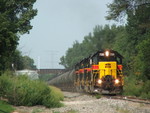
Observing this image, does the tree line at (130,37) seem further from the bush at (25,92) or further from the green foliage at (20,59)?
the bush at (25,92)

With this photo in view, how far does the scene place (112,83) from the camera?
25734mm

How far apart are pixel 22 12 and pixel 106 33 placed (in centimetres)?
7686

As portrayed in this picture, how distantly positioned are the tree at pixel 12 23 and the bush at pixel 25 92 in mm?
7295

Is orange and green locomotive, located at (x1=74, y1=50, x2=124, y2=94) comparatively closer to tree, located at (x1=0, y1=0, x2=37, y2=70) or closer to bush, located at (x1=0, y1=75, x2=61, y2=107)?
tree, located at (x1=0, y1=0, x2=37, y2=70)

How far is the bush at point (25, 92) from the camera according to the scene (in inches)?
658

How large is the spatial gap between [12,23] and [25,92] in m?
12.6

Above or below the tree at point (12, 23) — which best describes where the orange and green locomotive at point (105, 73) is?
below

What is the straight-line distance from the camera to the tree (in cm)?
2526

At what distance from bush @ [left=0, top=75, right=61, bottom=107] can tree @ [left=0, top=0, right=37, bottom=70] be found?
730cm

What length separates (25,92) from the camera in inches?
665

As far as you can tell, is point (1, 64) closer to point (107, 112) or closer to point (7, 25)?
point (7, 25)

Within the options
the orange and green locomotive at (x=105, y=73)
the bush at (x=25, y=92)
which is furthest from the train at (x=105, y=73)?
the bush at (x=25, y=92)

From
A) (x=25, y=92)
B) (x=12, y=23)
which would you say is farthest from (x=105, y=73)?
(x=25, y=92)

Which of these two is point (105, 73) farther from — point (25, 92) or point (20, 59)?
point (20, 59)
